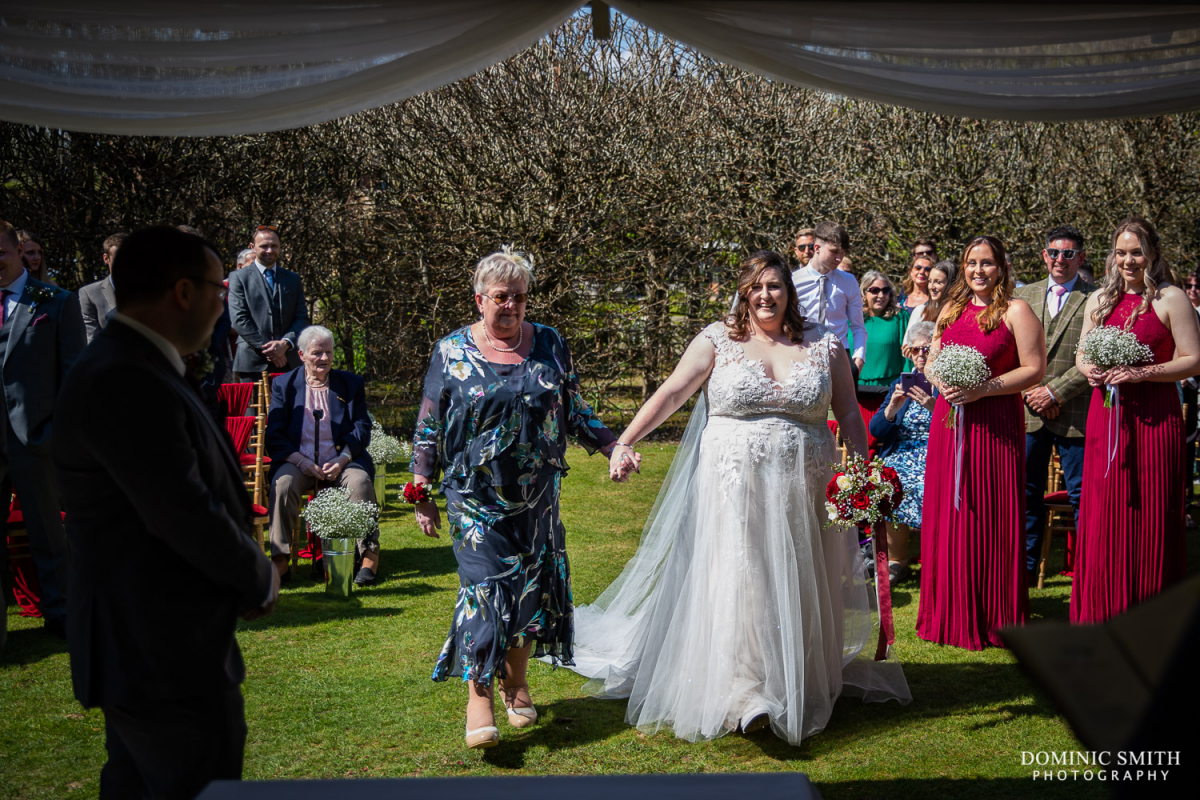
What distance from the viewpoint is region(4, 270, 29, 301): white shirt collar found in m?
5.68

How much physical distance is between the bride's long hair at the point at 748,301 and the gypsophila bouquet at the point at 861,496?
0.74m

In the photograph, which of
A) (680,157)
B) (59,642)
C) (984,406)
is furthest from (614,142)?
(59,642)

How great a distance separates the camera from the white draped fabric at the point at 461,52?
334cm

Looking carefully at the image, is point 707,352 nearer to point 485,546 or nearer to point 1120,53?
point 485,546

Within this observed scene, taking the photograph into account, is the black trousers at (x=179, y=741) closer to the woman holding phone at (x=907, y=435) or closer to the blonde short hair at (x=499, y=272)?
the blonde short hair at (x=499, y=272)

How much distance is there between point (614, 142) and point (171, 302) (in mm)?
11784

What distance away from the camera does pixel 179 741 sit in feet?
8.15

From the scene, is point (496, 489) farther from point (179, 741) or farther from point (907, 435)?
point (907, 435)

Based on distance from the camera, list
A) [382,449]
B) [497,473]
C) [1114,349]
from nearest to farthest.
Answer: [497,473], [1114,349], [382,449]

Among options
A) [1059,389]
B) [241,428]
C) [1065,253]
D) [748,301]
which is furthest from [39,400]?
[1065,253]

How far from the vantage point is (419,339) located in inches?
561

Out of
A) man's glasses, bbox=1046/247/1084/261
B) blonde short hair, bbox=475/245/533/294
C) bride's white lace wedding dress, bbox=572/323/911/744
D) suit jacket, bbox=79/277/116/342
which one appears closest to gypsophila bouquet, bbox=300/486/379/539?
bride's white lace wedding dress, bbox=572/323/911/744

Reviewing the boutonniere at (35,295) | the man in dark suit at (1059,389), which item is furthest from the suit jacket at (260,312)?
the man in dark suit at (1059,389)

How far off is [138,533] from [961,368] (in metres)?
4.63
